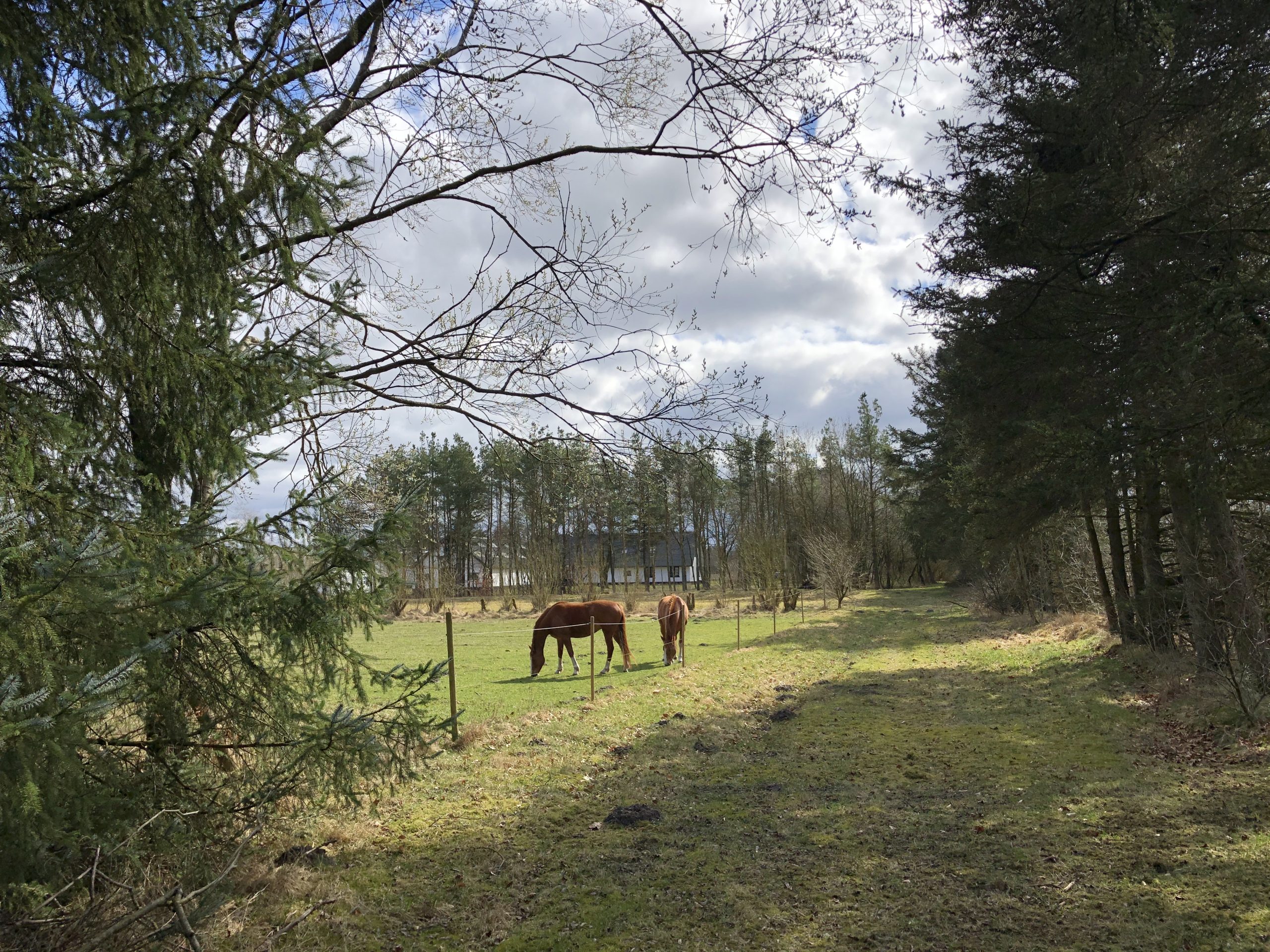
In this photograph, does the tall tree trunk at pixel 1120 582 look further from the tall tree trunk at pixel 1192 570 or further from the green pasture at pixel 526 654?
the green pasture at pixel 526 654

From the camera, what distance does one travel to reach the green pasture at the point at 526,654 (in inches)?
499

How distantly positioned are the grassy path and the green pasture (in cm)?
133

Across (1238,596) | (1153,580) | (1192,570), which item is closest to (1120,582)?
(1153,580)

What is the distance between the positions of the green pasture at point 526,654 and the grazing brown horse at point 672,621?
1.56 ft

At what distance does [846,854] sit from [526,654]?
48.1 feet

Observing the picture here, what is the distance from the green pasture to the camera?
12675mm

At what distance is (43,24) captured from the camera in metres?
3.16

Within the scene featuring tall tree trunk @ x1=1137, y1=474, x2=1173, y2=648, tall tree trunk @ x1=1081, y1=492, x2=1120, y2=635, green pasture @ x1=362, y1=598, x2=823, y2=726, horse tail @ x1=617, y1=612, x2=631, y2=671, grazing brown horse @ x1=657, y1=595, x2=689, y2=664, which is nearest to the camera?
tall tree trunk @ x1=1137, y1=474, x2=1173, y2=648

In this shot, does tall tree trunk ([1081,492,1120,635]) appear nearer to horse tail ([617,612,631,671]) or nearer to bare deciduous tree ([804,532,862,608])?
horse tail ([617,612,631,671])

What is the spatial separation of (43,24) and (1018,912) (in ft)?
21.9

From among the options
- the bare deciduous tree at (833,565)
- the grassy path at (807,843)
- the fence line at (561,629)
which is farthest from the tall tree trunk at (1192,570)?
the bare deciduous tree at (833,565)

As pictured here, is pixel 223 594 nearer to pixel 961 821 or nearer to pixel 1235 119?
pixel 961 821

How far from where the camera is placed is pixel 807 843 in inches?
229

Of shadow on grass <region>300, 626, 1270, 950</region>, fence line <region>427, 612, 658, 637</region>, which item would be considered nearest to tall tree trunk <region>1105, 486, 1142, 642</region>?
shadow on grass <region>300, 626, 1270, 950</region>
